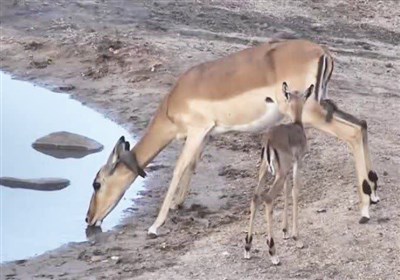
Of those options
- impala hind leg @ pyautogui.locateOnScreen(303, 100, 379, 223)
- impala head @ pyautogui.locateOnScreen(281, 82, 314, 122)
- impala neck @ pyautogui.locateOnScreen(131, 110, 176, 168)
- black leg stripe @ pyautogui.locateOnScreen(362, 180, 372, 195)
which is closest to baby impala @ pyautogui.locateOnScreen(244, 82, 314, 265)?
impala head @ pyautogui.locateOnScreen(281, 82, 314, 122)

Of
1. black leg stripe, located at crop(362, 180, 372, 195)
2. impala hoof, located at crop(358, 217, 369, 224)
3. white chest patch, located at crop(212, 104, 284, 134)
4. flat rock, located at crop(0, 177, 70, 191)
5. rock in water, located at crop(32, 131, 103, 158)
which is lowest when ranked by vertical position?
impala hoof, located at crop(358, 217, 369, 224)

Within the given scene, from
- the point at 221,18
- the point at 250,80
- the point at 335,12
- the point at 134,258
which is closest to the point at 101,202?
the point at 134,258

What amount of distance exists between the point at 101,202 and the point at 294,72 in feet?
6.39

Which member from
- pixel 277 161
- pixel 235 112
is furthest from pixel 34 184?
pixel 277 161

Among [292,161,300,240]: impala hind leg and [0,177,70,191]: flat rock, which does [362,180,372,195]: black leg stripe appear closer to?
[292,161,300,240]: impala hind leg

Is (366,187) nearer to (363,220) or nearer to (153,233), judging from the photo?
(363,220)

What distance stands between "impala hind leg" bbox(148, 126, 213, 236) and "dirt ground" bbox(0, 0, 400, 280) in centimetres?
13

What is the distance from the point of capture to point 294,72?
8727 millimetres

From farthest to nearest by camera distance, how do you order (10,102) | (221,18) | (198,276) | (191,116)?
(221,18)
(10,102)
(191,116)
(198,276)

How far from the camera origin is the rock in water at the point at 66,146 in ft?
38.4

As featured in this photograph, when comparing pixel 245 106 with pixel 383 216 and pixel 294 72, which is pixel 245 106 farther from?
pixel 383 216

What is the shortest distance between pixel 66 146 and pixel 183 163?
292 centimetres

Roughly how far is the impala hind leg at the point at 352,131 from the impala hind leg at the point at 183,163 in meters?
0.88

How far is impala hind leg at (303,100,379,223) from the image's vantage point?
872 cm
